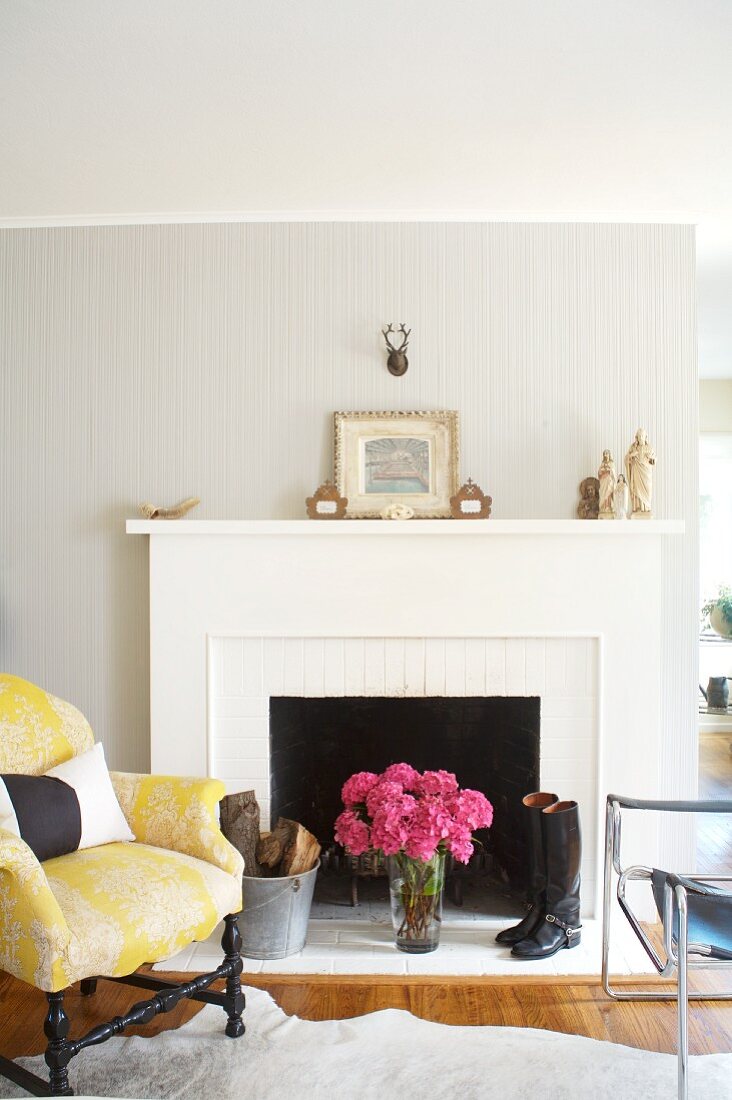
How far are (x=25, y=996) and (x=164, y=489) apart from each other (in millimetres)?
1706

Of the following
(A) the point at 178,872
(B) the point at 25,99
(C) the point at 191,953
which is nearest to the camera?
(A) the point at 178,872

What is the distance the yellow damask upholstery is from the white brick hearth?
1.84 ft

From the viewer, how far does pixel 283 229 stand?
3.33 metres

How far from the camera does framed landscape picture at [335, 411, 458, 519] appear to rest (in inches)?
129

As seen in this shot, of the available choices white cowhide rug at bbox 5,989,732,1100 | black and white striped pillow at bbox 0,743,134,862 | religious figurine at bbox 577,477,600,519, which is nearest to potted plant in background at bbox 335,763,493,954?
white cowhide rug at bbox 5,989,732,1100

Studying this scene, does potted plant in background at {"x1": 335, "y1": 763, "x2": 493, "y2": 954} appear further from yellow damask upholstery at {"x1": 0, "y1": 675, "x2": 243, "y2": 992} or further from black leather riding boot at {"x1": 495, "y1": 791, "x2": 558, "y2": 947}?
yellow damask upholstery at {"x1": 0, "y1": 675, "x2": 243, "y2": 992}

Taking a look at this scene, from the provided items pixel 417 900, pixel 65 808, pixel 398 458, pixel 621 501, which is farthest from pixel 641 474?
pixel 65 808

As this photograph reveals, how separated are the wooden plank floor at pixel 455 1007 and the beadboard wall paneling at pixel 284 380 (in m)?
0.93

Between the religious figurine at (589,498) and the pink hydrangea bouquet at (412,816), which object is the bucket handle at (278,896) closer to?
the pink hydrangea bouquet at (412,816)

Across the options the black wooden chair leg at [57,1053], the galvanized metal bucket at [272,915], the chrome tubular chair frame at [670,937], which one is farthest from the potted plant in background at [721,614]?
the black wooden chair leg at [57,1053]

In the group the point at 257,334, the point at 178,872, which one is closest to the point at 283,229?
the point at 257,334

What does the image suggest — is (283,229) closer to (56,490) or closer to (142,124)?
(142,124)

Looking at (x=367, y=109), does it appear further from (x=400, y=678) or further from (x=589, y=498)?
(x=400, y=678)

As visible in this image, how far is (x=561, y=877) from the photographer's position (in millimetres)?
2938
